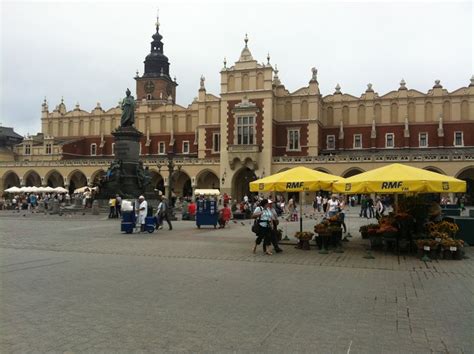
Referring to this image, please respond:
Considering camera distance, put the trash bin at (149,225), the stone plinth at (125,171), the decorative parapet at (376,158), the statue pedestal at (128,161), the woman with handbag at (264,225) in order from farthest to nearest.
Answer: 1. the decorative parapet at (376,158)
2. the statue pedestal at (128,161)
3. the stone plinth at (125,171)
4. the trash bin at (149,225)
5. the woman with handbag at (264,225)

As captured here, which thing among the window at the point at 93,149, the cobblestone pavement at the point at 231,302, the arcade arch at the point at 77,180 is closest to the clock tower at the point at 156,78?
the window at the point at 93,149

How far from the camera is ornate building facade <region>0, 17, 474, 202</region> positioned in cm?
5303

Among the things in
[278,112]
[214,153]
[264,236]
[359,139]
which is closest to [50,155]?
[214,153]

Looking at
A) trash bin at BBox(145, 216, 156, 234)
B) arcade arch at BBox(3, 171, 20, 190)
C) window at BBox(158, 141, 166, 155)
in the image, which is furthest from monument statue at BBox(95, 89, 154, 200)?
arcade arch at BBox(3, 171, 20, 190)

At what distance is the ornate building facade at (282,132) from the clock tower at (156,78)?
20.5 metres

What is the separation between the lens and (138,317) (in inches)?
246

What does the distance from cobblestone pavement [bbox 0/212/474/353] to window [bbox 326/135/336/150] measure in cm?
4628

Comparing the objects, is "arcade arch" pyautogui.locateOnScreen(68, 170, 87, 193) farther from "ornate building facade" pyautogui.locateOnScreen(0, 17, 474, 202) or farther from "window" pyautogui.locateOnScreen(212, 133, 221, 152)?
"window" pyautogui.locateOnScreen(212, 133, 221, 152)

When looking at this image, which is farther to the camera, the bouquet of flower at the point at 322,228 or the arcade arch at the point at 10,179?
the arcade arch at the point at 10,179

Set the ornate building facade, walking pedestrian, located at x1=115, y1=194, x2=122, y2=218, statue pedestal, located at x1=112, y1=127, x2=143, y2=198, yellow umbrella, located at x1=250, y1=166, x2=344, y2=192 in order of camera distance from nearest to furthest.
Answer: yellow umbrella, located at x1=250, y1=166, x2=344, y2=192 → walking pedestrian, located at x1=115, y1=194, x2=122, y2=218 → statue pedestal, located at x1=112, y1=127, x2=143, y2=198 → the ornate building facade

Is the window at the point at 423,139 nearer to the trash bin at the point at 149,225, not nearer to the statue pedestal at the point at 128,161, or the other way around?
the statue pedestal at the point at 128,161

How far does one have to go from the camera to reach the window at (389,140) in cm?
5590

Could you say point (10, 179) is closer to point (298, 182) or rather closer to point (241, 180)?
point (241, 180)

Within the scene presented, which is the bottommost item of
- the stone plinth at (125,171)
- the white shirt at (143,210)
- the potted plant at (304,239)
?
the potted plant at (304,239)
